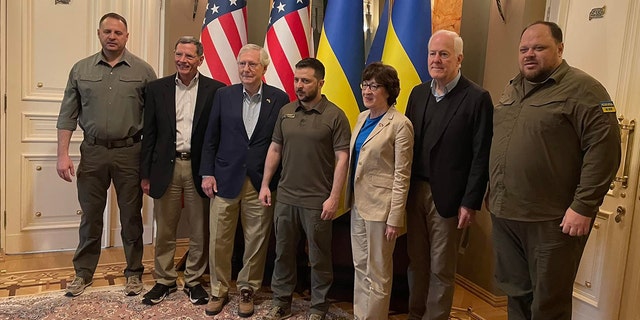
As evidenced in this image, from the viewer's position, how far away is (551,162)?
1.94m

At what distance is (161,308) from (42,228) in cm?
140

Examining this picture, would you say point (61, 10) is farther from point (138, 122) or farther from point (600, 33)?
point (600, 33)

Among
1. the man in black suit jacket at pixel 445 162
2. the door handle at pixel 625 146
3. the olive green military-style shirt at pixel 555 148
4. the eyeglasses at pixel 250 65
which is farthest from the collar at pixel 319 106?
the door handle at pixel 625 146

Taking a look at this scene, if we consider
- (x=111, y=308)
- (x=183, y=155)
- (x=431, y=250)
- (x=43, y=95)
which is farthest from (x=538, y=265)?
(x=43, y=95)

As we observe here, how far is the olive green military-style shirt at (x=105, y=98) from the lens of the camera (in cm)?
277

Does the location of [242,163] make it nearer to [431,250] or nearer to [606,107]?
[431,250]

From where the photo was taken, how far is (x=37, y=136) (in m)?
3.51

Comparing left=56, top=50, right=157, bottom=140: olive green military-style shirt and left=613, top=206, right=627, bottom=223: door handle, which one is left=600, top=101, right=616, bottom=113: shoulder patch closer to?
left=613, top=206, right=627, bottom=223: door handle

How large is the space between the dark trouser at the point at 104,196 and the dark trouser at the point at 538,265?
1.92 meters

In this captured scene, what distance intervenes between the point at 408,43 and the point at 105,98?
1.68m

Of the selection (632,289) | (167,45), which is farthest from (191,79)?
(632,289)

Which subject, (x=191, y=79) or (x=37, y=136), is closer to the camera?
(x=191, y=79)

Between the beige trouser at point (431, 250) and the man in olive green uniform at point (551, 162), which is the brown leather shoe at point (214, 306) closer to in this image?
the beige trouser at point (431, 250)

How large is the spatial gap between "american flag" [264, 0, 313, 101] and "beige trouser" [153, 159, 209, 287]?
31.1 inches
